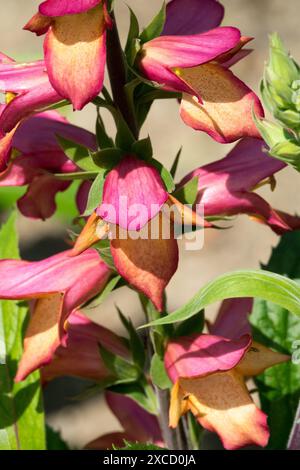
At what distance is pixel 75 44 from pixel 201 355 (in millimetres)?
384

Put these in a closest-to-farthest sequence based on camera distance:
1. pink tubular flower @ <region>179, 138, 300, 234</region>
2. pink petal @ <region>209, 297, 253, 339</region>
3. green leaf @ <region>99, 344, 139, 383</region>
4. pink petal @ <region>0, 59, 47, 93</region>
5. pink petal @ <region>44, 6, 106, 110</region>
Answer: pink petal @ <region>44, 6, 106, 110</region> < pink petal @ <region>0, 59, 47, 93</region> < pink tubular flower @ <region>179, 138, 300, 234</region> < green leaf @ <region>99, 344, 139, 383</region> < pink petal @ <region>209, 297, 253, 339</region>

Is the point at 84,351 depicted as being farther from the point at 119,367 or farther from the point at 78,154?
the point at 78,154

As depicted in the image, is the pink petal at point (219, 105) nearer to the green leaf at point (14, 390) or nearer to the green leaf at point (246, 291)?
the green leaf at point (246, 291)

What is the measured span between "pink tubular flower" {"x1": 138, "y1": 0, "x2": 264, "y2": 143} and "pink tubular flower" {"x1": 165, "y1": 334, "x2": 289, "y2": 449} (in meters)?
0.24

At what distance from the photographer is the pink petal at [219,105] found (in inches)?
33.7

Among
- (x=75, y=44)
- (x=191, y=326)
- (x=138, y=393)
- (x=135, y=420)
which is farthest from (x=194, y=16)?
(x=135, y=420)

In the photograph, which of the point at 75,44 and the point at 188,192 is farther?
the point at 188,192

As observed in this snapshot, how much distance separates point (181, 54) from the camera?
859mm

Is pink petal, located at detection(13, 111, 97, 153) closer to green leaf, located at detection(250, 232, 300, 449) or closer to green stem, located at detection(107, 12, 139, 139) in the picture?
green stem, located at detection(107, 12, 139, 139)

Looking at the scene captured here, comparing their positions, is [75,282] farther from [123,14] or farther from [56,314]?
[123,14]

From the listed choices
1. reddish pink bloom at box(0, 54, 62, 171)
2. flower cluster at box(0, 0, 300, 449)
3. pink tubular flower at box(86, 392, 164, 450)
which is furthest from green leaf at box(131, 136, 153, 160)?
pink tubular flower at box(86, 392, 164, 450)

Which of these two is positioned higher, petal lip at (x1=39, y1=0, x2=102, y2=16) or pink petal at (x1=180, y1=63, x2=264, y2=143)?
petal lip at (x1=39, y1=0, x2=102, y2=16)

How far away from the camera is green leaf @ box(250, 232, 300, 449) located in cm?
119

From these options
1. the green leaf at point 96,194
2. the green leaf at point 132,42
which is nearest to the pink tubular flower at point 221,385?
the green leaf at point 96,194
